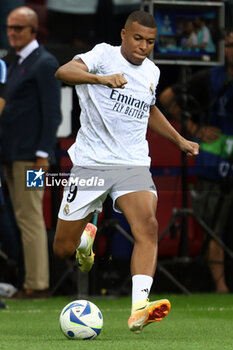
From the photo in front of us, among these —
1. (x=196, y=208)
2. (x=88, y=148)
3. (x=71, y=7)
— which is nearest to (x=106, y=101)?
(x=88, y=148)

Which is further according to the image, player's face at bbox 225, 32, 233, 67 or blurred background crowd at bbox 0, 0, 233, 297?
blurred background crowd at bbox 0, 0, 233, 297

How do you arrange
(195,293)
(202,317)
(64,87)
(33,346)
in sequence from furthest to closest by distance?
(195,293), (64,87), (202,317), (33,346)

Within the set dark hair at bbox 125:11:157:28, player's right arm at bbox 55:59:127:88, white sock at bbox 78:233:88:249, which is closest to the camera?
player's right arm at bbox 55:59:127:88

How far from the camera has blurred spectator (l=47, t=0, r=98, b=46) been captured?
30.6ft

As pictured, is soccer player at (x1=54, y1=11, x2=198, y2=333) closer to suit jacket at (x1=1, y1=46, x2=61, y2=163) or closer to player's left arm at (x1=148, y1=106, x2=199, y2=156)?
player's left arm at (x1=148, y1=106, x2=199, y2=156)

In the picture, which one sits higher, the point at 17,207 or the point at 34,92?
the point at 34,92

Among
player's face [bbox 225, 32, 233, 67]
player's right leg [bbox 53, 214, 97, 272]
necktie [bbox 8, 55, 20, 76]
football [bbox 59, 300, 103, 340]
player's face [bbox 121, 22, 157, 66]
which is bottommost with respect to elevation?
football [bbox 59, 300, 103, 340]

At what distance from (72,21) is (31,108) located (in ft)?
2.69

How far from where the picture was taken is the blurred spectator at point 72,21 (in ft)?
30.6

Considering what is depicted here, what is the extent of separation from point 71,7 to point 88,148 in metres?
2.54

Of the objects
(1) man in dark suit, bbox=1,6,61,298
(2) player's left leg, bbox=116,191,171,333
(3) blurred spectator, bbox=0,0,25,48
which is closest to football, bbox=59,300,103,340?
(2) player's left leg, bbox=116,191,171,333

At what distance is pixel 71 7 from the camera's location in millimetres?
9344

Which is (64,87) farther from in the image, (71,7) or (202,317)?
(202,317)

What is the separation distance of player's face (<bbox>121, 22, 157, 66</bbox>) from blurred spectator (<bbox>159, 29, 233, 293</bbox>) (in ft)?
7.11
